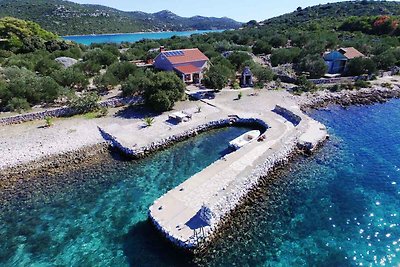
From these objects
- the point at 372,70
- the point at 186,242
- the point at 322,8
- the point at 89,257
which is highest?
the point at 322,8

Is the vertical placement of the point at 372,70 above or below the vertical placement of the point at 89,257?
above

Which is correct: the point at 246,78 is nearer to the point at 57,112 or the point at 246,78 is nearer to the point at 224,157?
the point at 224,157

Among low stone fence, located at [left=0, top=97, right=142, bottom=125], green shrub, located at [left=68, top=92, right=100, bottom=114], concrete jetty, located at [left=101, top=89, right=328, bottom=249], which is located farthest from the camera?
green shrub, located at [left=68, top=92, right=100, bottom=114]

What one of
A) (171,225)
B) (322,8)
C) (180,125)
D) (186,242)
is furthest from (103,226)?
(322,8)

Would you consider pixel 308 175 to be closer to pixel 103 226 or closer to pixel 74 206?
pixel 103 226

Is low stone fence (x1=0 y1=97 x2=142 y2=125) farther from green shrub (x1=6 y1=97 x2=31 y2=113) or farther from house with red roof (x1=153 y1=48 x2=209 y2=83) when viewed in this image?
house with red roof (x1=153 y1=48 x2=209 y2=83)

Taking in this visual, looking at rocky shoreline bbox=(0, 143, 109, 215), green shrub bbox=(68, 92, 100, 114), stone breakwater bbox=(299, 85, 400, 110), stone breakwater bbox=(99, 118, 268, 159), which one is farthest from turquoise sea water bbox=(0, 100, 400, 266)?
stone breakwater bbox=(299, 85, 400, 110)
